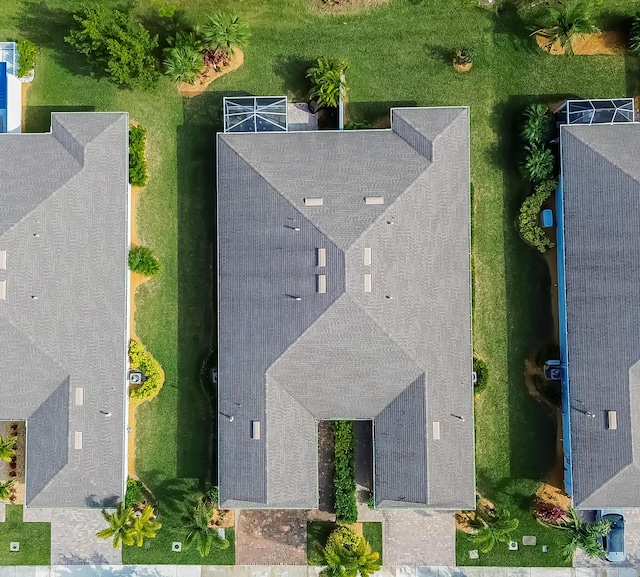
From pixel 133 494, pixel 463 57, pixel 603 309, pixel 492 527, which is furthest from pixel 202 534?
pixel 463 57

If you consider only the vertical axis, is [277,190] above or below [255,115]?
below

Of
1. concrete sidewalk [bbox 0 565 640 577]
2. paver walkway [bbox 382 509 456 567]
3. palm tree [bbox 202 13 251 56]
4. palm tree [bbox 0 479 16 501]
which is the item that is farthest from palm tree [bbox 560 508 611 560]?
palm tree [bbox 202 13 251 56]

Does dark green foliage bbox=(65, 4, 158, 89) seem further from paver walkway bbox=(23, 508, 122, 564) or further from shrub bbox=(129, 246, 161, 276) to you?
paver walkway bbox=(23, 508, 122, 564)

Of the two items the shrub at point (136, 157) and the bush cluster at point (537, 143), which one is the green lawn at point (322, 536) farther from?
the shrub at point (136, 157)

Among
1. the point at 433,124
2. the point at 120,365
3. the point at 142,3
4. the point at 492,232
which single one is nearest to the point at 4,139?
the point at 142,3

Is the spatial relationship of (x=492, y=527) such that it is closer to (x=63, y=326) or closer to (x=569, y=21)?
(x=63, y=326)

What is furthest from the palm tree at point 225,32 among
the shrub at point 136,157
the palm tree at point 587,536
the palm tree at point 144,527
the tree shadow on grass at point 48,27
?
the palm tree at point 587,536

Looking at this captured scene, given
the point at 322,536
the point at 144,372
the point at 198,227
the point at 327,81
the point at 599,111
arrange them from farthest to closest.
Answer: the point at 198,227 < the point at 322,536 < the point at 144,372 < the point at 327,81 < the point at 599,111
